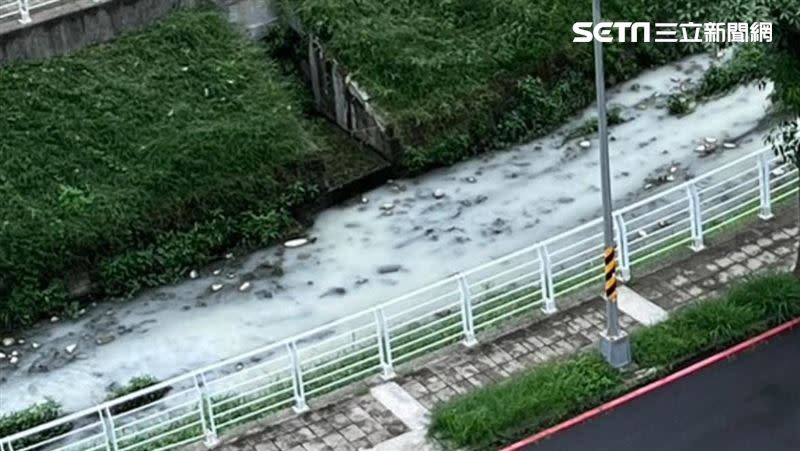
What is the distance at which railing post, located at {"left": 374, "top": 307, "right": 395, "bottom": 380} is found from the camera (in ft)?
43.6

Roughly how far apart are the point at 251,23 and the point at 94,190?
168 inches

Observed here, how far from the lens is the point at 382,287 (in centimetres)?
1698

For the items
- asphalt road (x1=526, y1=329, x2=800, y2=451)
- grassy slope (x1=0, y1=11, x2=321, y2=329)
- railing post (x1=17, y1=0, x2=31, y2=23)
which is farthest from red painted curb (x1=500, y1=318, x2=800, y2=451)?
railing post (x1=17, y1=0, x2=31, y2=23)

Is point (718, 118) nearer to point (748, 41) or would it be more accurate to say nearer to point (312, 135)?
point (312, 135)

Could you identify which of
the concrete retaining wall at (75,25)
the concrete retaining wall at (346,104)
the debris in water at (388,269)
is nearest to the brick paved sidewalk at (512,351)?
the debris in water at (388,269)

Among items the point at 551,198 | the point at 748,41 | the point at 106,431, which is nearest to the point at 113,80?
the point at 551,198

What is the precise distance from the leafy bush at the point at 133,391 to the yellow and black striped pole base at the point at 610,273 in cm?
461

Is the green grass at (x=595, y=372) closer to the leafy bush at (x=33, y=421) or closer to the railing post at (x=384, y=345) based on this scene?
the railing post at (x=384, y=345)

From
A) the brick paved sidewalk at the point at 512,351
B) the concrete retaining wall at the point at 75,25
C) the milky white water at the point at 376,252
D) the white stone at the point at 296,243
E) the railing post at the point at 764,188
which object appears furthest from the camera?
the concrete retaining wall at the point at 75,25

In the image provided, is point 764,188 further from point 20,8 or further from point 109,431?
point 20,8

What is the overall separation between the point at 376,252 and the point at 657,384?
512 centimetres

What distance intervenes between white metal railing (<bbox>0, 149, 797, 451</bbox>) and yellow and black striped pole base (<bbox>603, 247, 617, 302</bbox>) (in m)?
0.96

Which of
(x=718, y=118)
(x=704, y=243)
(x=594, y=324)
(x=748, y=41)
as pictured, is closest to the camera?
(x=748, y=41)

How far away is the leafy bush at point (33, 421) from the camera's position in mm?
14516
